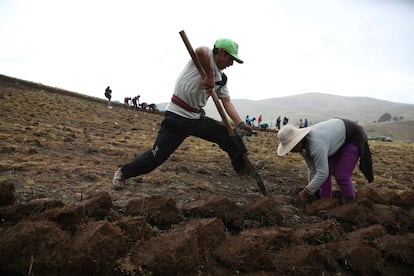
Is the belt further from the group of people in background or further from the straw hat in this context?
the straw hat

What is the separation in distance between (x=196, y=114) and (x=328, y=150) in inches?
64.9

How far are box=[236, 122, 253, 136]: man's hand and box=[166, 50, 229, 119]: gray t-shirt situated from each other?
0.54 meters

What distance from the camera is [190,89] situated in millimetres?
3771

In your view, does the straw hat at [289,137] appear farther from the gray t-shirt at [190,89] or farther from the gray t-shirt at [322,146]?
the gray t-shirt at [190,89]

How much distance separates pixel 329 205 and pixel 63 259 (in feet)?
9.97

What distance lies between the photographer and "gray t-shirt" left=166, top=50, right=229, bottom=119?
3.75 m

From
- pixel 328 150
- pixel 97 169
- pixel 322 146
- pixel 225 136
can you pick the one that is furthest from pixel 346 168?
pixel 97 169

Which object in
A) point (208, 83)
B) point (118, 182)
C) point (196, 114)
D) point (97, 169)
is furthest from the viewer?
point (97, 169)

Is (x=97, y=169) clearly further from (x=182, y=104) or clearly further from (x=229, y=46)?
(x=229, y=46)

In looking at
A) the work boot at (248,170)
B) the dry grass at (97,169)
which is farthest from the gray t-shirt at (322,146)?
the dry grass at (97,169)

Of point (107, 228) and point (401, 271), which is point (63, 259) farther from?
point (401, 271)

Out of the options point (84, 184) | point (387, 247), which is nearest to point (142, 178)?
point (84, 184)

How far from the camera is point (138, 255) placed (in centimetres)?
231

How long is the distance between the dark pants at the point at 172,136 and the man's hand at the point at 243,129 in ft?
0.28
